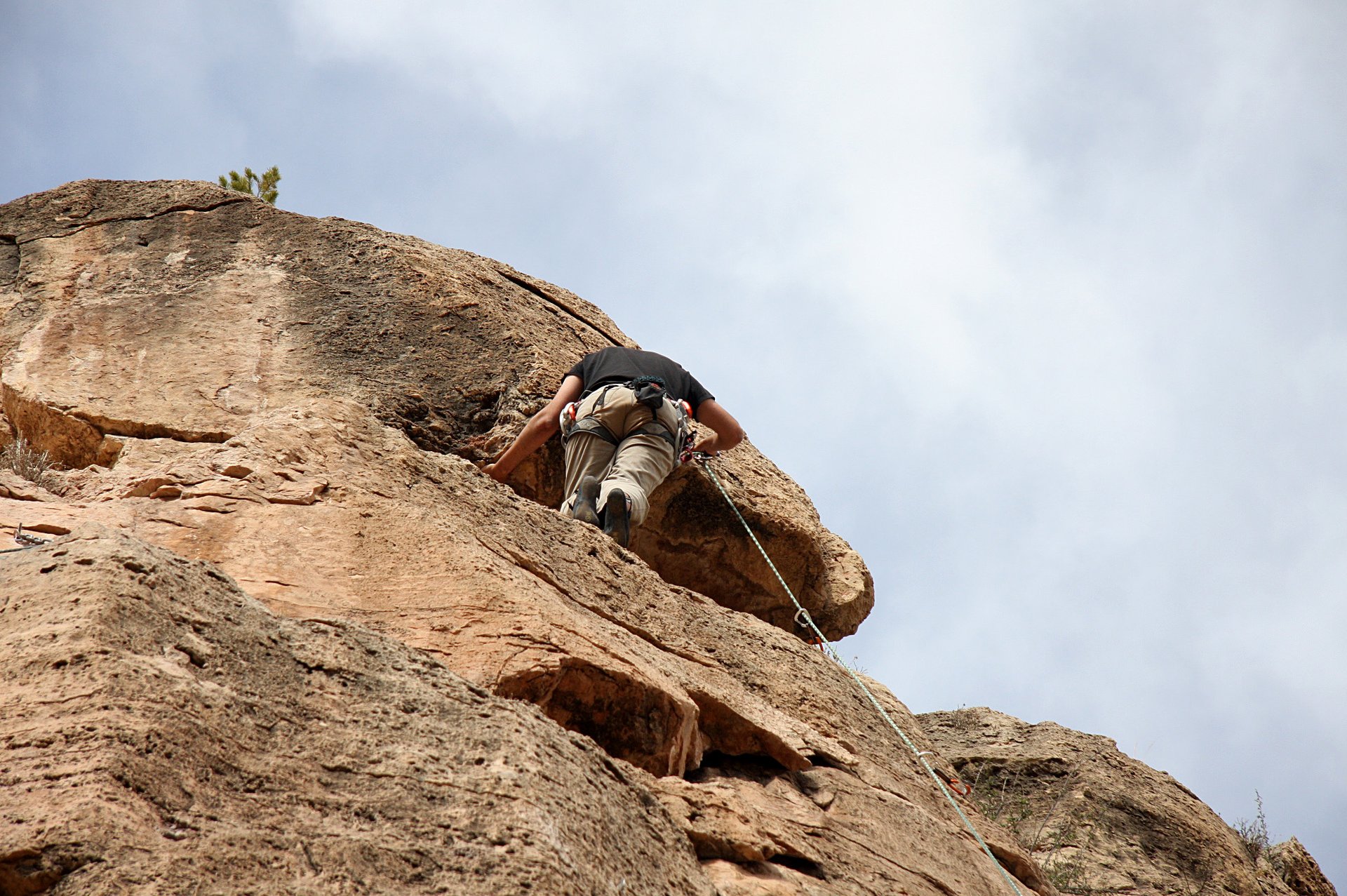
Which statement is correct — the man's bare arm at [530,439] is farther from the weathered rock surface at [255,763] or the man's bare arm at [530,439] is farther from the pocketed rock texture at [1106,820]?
the pocketed rock texture at [1106,820]

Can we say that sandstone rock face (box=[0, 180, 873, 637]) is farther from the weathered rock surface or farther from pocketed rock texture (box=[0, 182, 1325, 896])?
the weathered rock surface

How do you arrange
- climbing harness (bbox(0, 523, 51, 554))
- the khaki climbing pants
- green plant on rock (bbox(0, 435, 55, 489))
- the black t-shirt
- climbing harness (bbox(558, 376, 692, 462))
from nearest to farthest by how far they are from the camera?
climbing harness (bbox(0, 523, 51, 554)), green plant on rock (bbox(0, 435, 55, 489)), the khaki climbing pants, climbing harness (bbox(558, 376, 692, 462)), the black t-shirt

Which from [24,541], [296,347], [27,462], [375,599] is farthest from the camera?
[296,347]

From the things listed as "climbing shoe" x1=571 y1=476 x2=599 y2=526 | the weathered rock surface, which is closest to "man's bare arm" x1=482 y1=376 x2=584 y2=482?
"climbing shoe" x1=571 y1=476 x2=599 y2=526

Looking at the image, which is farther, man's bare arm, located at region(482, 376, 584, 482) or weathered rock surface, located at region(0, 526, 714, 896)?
man's bare arm, located at region(482, 376, 584, 482)

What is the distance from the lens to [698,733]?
4.49 m

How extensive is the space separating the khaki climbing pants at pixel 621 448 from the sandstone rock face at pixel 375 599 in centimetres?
65

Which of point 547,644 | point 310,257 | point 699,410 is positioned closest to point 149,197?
point 310,257

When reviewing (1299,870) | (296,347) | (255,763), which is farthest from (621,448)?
(1299,870)

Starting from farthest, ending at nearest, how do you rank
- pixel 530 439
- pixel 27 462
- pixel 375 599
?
pixel 530 439
pixel 27 462
pixel 375 599

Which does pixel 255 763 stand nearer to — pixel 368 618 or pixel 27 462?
pixel 368 618

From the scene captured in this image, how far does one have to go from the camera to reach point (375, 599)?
404 cm

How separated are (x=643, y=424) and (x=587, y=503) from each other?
654mm

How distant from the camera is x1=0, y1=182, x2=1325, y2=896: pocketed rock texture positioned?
2510mm
